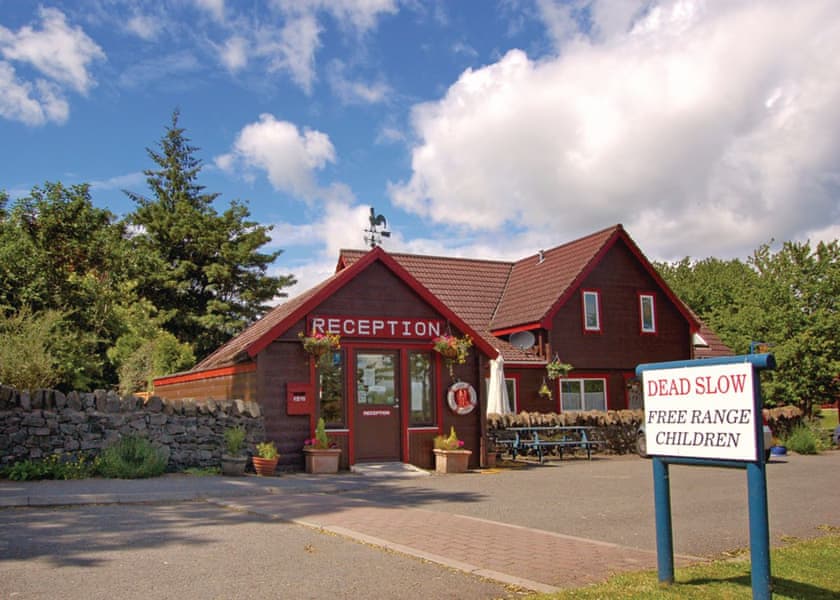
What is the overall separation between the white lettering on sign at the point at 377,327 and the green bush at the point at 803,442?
37.4 feet

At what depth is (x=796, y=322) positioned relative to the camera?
2953 centimetres

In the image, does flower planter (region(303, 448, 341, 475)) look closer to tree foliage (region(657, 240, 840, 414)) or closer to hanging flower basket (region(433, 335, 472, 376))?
hanging flower basket (region(433, 335, 472, 376))

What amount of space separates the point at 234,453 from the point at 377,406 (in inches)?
135

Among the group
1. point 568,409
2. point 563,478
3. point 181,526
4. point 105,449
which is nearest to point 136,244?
point 568,409

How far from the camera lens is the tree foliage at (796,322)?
94.7 ft

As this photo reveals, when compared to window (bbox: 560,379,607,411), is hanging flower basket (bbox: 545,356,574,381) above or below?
above

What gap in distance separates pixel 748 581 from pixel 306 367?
11.7 m

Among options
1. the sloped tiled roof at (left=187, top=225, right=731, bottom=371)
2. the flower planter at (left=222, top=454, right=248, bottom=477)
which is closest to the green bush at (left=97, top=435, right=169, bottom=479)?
the flower planter at (left=222, top=454, right=248, bottom=477)

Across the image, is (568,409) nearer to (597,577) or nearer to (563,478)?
(563,478)

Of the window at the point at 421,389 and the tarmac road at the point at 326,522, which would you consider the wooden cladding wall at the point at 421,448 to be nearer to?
the window at the point at 421,389

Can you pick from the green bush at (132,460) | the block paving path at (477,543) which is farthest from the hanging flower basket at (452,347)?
the block paving path at (477,543)

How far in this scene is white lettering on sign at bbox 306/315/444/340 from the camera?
17.3 metres

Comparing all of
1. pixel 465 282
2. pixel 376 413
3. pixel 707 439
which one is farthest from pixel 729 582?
pixel 465 282

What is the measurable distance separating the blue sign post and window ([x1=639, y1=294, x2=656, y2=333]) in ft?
72.8
